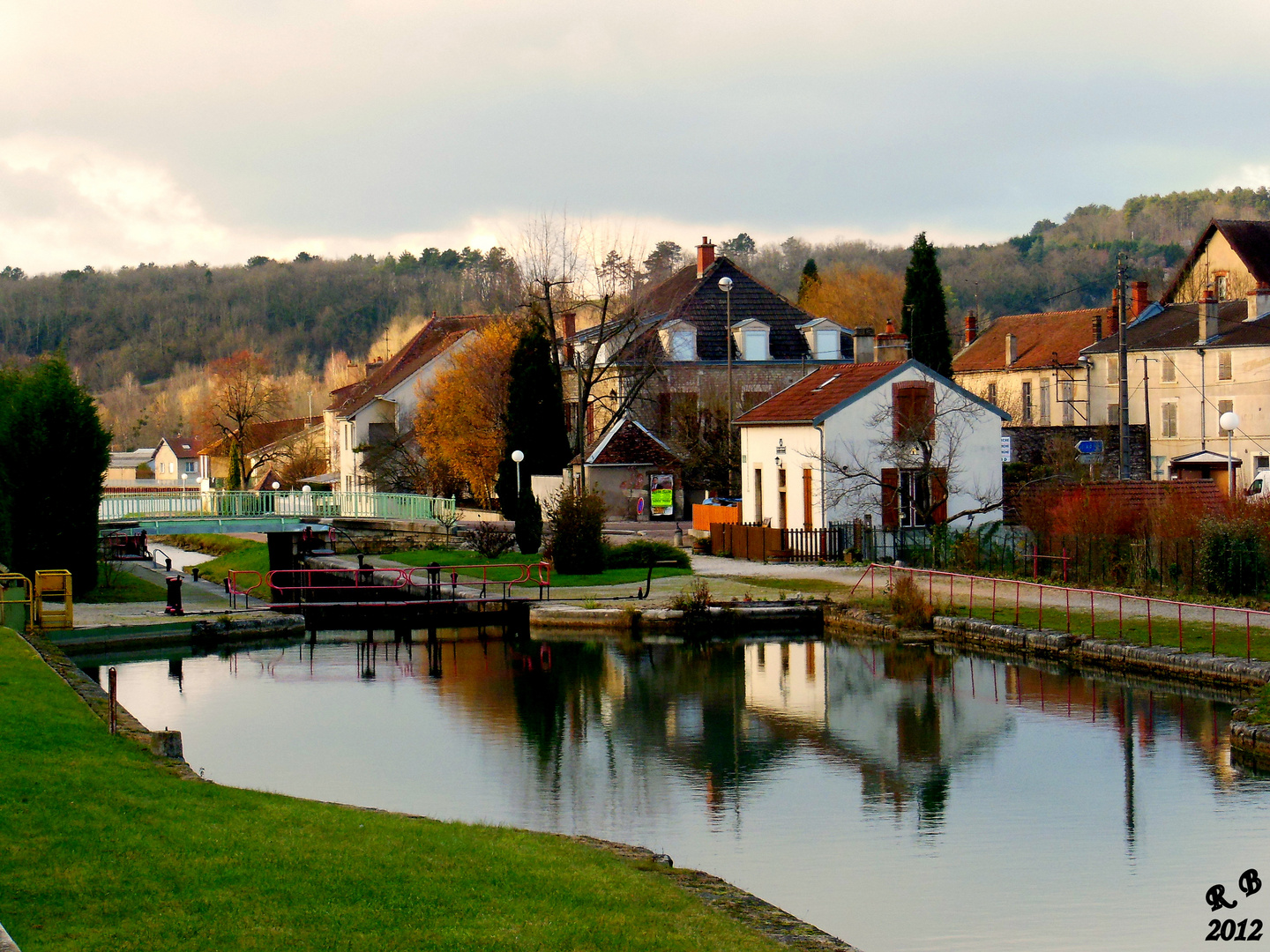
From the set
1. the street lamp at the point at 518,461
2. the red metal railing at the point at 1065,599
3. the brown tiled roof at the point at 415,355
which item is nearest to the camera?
the red metal railing at the point at 1065,599

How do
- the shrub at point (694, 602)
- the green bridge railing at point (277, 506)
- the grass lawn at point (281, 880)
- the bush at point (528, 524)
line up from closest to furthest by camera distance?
the grass lawn at point (281, 880) → the shrub at point (694, 602) → the bush at point (528, 524) → the green bridge railing at point (277, 506)

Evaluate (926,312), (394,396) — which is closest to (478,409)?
(394,396)

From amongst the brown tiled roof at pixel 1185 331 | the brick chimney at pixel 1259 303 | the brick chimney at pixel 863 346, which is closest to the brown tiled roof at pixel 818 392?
the brick chimney at pixel 863 346

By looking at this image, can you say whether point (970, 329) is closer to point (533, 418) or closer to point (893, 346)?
point (533, 418)

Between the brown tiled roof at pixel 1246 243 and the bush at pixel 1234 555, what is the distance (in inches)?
1767

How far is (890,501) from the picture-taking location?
37781 mm

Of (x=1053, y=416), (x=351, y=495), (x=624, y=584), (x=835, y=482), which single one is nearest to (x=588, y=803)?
(x=624, y=584)

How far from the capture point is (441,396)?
61.2 meters

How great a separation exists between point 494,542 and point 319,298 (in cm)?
14707

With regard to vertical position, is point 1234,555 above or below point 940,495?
below

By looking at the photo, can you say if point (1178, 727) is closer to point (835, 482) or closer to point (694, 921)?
point (694, 921)

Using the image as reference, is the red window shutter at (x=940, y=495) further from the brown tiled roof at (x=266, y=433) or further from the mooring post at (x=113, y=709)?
the brown tiled roof at (x=266, y=433)

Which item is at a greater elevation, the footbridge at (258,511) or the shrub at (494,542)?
the footbridge at (258,511)

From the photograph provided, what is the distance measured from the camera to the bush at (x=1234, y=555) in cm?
2616
